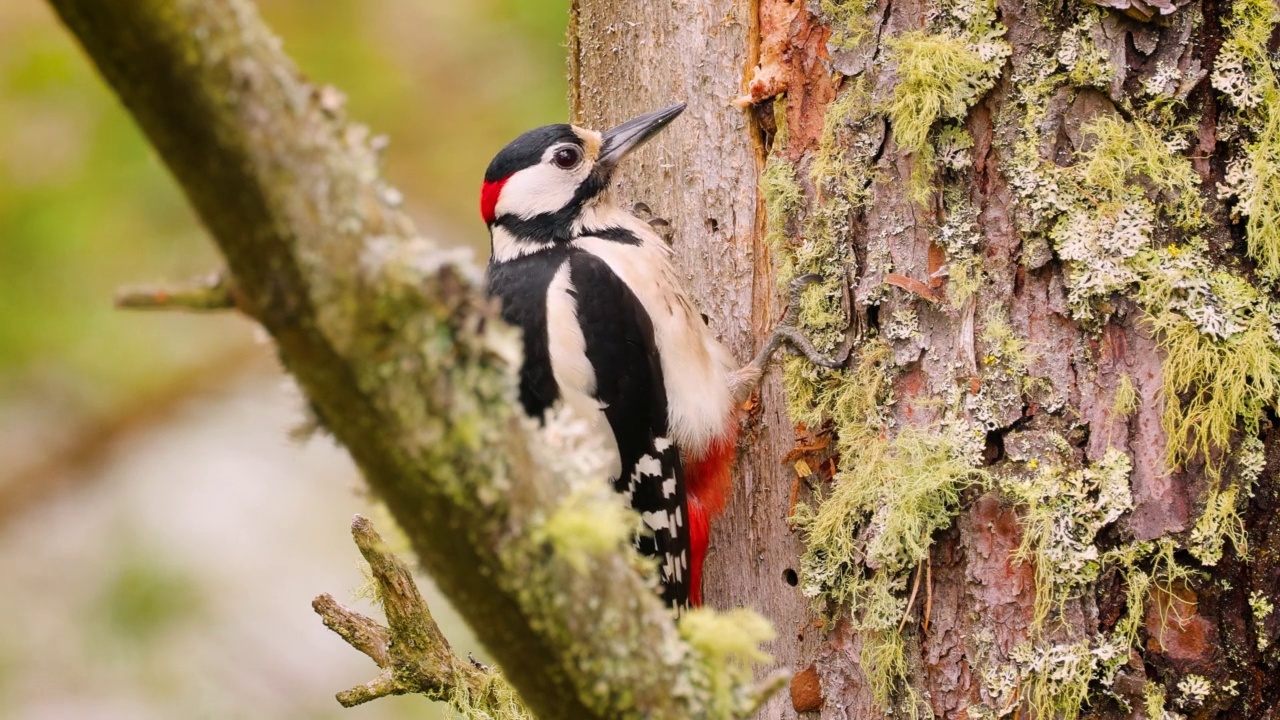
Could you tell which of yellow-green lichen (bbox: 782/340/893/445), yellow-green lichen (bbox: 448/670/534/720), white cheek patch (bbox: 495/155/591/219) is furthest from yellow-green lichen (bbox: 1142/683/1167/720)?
white cheek patch (bbox: 495/155/591/219)

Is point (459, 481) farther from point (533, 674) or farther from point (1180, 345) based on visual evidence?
point (1180, 345)

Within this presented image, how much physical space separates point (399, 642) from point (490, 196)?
1324 mm

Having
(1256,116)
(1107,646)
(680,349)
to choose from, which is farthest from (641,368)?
(1256,116)

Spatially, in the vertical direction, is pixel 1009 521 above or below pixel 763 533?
below

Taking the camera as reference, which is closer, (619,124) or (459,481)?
(459,481)

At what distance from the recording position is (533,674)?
1062mm

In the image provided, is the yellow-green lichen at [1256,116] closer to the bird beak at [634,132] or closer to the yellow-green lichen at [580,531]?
the bird beak at [634,132]

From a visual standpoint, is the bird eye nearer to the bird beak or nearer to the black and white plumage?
the black and white plumage

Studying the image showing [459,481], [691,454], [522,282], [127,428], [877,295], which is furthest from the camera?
[127,428]

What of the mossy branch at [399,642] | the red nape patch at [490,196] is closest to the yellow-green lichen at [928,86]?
the mossy branch at [399,642]

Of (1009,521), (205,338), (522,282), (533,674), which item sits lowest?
(533,674)

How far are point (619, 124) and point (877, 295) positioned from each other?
87 centimetres

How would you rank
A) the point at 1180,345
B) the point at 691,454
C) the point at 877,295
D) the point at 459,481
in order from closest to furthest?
the point at 459,481 → the point at 1180,345 → the point at 877,295 → the point at 691,454

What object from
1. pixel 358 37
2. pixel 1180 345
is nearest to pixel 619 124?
pixel 1180 345
